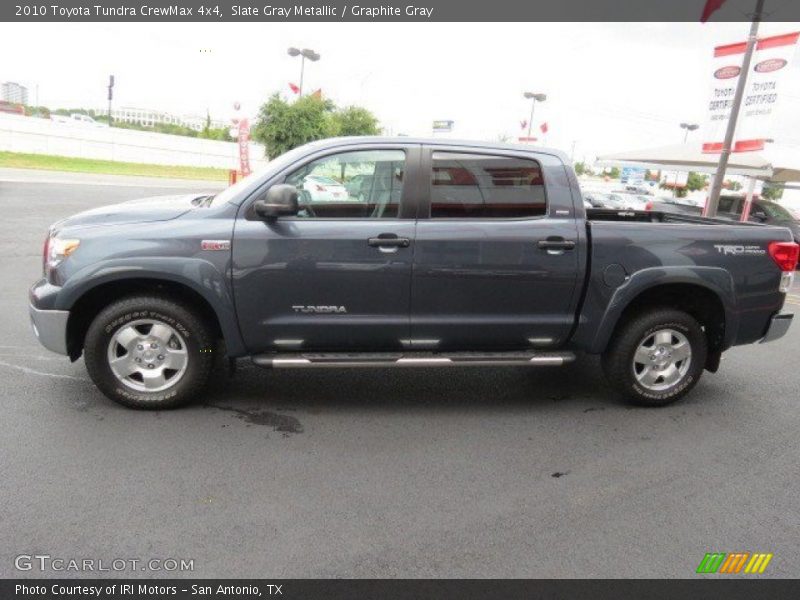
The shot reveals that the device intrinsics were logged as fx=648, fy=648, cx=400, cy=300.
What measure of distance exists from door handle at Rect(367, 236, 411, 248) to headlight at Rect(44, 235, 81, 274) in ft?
6.31

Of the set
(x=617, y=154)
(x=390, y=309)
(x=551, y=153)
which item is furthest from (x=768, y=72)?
(x=390, y=309)

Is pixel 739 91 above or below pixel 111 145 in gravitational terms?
above

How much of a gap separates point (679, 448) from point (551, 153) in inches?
89.1

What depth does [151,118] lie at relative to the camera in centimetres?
12306

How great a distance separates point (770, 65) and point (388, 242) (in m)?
13.0

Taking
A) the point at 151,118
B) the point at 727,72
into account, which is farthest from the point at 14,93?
the point at 727,72

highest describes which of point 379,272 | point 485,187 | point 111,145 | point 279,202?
point 485,187

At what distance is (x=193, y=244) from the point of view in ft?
13.9

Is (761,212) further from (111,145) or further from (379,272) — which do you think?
(111,145)

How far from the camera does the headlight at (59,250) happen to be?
4.25m

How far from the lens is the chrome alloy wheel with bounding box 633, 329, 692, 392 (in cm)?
488
